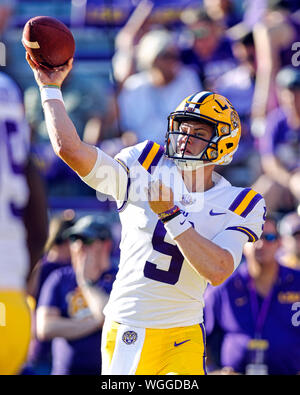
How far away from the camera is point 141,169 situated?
159 inches

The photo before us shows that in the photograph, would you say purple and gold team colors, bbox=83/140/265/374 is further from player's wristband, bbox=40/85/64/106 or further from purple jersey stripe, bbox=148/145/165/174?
player's wristband, bbox=40/85/64/106

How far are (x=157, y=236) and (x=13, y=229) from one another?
0.78 metres

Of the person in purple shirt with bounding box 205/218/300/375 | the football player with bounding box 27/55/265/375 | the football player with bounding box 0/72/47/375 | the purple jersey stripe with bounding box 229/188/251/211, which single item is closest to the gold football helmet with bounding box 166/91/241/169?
the football player with bounding box 27/55/265/375

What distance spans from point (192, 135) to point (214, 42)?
397 centimetres

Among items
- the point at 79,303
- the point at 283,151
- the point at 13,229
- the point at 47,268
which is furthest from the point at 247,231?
the point at 283,151

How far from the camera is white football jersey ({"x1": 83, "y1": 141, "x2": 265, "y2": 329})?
154 inches

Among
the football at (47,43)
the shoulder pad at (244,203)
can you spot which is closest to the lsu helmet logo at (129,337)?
the shoulder pad at (244,203)

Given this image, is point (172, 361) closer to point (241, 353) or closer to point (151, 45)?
point (241, 353)

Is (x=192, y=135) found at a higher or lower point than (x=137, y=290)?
higher

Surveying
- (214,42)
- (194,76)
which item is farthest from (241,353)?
(214,42)

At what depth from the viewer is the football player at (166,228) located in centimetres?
370

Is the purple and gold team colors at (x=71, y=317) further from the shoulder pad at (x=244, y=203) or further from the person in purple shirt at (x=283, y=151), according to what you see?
the person in purple shirt at (x=283, y=151)

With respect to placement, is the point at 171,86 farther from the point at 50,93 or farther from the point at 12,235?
the point at 12,235

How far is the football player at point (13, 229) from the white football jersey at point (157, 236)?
380mm
